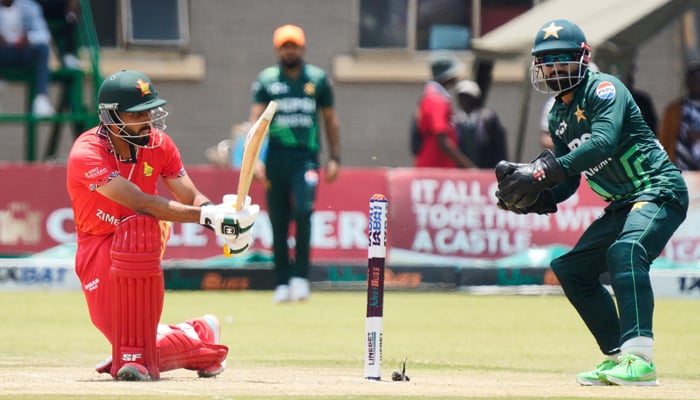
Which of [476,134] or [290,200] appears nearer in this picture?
[290,200]

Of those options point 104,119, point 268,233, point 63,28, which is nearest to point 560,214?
point 268,233

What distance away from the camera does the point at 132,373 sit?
8203 mm

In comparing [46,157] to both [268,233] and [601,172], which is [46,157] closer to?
[268,233]

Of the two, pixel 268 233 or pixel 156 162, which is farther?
pixel 268 233

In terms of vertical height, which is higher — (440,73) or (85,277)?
(440,73)

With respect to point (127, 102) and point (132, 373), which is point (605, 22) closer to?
point (127, 102)

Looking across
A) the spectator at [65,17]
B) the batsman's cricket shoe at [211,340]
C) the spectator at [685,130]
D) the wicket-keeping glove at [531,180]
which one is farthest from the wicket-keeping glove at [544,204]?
the spectator at [65,17]

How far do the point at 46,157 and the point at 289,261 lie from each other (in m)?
6.97

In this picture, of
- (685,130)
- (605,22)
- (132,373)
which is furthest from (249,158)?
(605,22)

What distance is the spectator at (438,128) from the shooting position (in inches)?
644

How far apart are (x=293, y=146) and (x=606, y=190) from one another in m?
5.89

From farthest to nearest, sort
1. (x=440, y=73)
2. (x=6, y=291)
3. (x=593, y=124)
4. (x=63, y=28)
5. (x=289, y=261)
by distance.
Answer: (x=63, y=28), (x=440, y=73), (x=6, y=291), (x=289, y=261), (x=593, y=124)

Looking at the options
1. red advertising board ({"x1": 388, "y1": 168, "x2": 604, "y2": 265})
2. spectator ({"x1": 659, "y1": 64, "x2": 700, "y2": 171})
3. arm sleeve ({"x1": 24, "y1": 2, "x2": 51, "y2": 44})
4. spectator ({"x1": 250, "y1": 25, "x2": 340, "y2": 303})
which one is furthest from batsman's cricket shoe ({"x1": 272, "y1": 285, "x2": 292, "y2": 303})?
arm sleeve ({"x1": 24, "y1": 2, "x2": 51, "y2": 44})

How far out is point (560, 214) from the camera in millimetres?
15758
